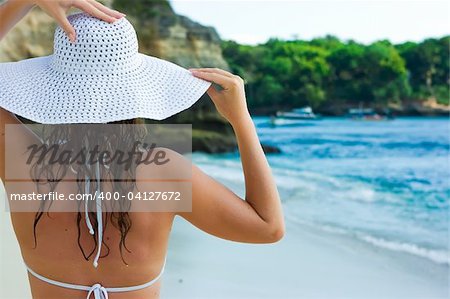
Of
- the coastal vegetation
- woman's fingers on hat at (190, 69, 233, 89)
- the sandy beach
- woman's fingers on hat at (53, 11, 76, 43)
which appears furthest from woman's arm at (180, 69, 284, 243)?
the coastal vegetation

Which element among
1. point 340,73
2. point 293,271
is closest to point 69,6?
point 293,271

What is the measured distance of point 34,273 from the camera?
1.91ft

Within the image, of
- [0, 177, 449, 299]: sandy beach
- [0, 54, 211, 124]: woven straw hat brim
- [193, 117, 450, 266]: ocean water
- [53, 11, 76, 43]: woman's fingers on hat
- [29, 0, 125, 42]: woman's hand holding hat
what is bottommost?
[193, 117, 450, 266]: ocean water

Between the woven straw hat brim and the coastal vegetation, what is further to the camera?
the coastal vegetation

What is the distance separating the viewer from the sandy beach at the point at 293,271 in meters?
2.05

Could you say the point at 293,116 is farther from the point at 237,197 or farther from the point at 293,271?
the point at 237,197

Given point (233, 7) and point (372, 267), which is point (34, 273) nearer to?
point (372, 267)

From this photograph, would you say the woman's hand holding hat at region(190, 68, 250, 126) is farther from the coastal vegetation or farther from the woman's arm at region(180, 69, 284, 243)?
the coastal vegetation

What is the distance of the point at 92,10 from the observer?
52 centimetres

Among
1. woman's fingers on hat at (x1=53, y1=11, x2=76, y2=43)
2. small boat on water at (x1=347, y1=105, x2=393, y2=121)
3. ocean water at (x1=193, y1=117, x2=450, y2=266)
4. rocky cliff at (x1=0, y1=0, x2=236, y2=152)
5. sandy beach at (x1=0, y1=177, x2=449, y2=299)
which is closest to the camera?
woman's fingers on hat at (x1=53, y1=11, x2=76, y2=43)

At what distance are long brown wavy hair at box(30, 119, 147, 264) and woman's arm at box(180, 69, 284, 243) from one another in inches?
2.2

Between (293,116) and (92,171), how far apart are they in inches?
293

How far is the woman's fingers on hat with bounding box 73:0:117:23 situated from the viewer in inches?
20.2

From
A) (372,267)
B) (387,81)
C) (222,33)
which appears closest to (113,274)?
(372,267)
